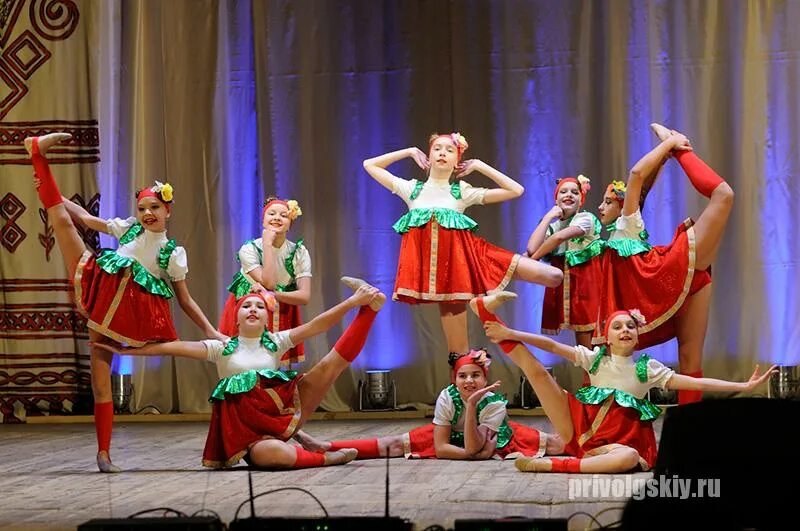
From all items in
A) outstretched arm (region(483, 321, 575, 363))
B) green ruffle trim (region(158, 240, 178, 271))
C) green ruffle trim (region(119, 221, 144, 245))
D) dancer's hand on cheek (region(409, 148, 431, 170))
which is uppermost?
dancer's hand on cheek (region(409, 148, 431, 170))

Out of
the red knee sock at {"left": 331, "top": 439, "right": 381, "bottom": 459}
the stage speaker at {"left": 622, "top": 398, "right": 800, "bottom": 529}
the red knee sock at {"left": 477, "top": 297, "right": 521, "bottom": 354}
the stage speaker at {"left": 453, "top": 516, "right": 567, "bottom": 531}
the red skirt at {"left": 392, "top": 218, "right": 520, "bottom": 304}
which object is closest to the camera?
the stage speaker at {"left": 622, "top": 398, "right": 800, "bottom": 529}

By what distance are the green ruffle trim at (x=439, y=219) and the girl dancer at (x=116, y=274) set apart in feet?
3.51

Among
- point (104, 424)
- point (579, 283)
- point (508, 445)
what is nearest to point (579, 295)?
point (579, 283)

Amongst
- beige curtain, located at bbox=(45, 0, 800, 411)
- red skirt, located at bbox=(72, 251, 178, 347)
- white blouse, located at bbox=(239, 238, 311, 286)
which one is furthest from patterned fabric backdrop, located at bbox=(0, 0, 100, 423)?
red skirt, located at bbox=(72, 251, 178, 347)

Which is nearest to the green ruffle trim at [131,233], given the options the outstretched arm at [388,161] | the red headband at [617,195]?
the outstretched arm at [388,161]

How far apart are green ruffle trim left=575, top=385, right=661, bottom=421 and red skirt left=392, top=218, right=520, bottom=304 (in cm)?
104

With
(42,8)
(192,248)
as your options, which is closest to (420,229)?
(192,248)

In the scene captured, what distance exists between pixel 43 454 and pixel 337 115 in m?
2.93

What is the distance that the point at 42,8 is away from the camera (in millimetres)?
7324

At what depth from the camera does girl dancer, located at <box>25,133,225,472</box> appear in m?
4.40

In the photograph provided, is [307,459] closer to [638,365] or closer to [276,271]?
[276,271]

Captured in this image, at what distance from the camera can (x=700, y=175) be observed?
4.55m

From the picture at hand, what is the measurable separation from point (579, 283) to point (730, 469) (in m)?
2.98

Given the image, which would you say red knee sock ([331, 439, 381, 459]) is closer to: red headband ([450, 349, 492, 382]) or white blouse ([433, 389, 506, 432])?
white blouse ([433, 389, 506, 432])
